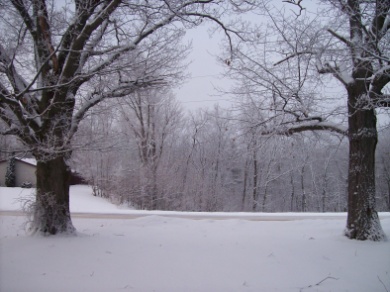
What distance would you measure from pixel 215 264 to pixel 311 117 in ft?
14.4

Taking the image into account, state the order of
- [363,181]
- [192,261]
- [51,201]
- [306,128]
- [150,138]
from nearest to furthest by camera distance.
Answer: [192,261] → [51,201] → [363,181] → [306,128] → [150,138]

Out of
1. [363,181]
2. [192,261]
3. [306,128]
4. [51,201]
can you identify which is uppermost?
[306,128]

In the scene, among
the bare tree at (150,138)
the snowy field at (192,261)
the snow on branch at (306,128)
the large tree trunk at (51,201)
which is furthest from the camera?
the bare tree at (150,138)

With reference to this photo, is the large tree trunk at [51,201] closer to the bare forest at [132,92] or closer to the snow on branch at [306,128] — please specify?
the bare forest at [132,92]

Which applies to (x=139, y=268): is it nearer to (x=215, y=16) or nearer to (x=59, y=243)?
(x=59, y=243)

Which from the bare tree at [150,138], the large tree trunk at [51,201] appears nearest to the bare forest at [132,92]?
the large tree trunk at [51,201]

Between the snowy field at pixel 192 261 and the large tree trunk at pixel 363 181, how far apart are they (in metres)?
0.32

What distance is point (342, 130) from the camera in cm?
820

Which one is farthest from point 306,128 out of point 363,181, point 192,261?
point 192,261

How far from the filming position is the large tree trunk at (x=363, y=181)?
7527 millimetres

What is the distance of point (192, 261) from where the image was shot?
6086 millimetres

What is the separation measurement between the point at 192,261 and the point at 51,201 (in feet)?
11.0

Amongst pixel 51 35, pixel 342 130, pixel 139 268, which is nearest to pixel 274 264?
pixel 139 268

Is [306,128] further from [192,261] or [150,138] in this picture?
[150,138]
